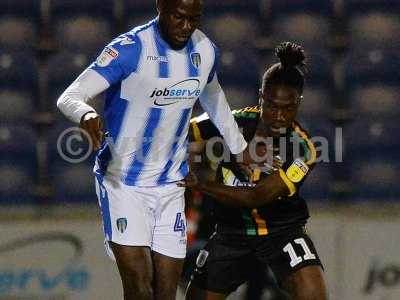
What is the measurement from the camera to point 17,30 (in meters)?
6.57

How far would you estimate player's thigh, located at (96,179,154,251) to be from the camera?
3953 millimetres

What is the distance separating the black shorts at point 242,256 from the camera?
439cm

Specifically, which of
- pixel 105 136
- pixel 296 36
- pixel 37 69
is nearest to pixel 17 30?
pixel 37 69

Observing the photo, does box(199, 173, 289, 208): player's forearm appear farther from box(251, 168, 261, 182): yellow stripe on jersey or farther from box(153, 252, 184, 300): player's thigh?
box(153, 252, 184, 300): player's thigh

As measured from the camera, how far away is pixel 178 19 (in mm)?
3857

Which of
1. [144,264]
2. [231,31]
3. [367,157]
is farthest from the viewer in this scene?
[231,31]

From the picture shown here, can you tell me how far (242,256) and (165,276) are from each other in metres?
0.53

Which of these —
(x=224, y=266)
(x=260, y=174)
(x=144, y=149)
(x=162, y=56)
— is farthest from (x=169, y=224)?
(x=162, y=56)

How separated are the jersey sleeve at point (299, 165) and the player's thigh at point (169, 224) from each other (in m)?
0.50

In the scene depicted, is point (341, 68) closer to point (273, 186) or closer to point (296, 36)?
point (296, 36)

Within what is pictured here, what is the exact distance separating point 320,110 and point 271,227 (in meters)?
2.09

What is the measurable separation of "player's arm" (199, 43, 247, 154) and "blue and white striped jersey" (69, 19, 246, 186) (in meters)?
0.10

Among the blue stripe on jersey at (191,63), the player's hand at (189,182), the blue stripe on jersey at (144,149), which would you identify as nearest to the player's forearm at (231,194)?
the player's hand at (189,182)

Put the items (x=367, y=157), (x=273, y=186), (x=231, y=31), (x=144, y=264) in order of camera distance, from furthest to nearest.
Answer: (x=231, y=31) < (x=367, y=157) < (x=273, y=186) < (x=144, y=264)
